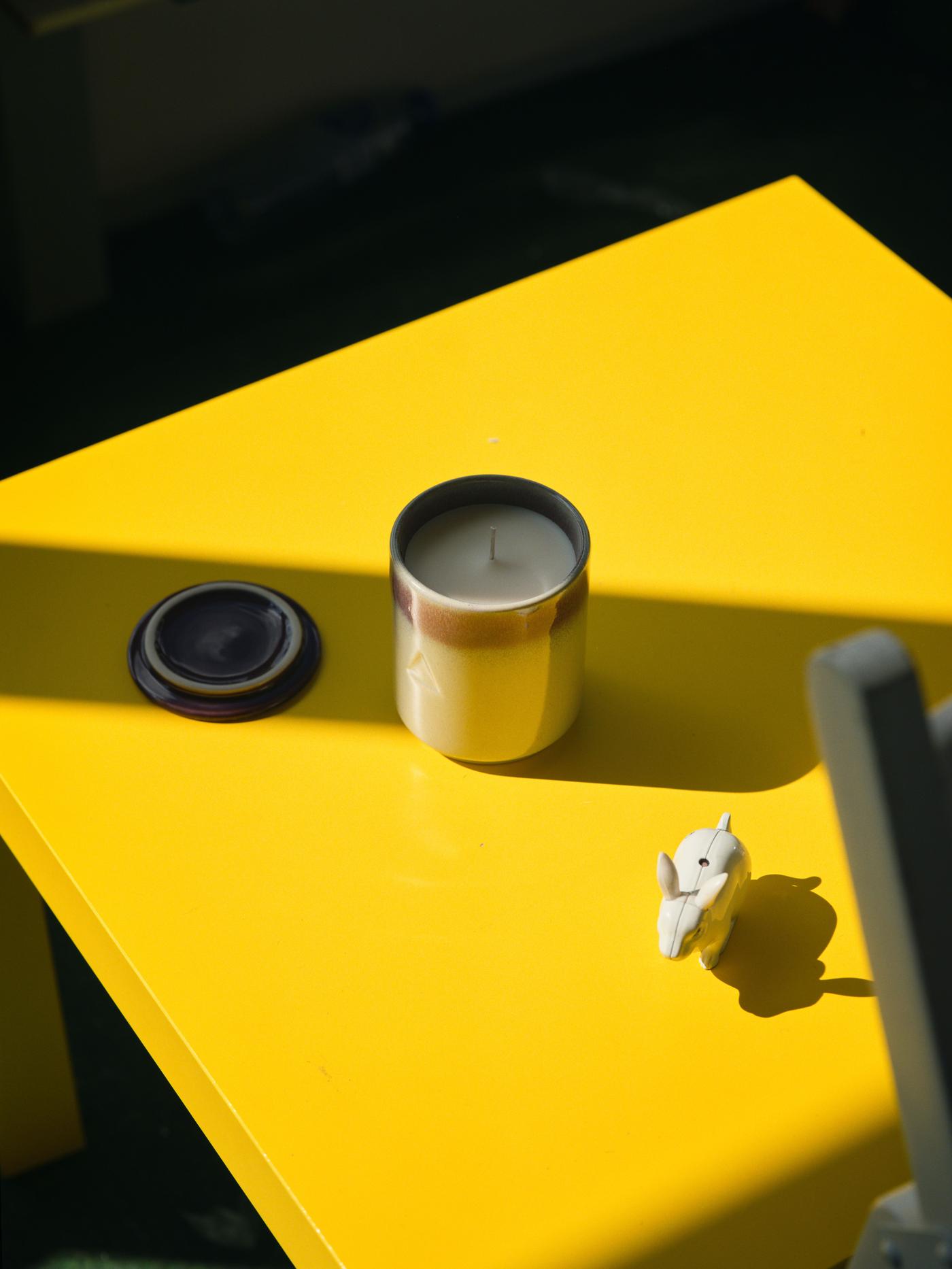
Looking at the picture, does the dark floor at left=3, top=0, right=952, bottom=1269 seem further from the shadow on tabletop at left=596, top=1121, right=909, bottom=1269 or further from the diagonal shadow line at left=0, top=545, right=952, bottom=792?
the shadow on tabletop at left=596, top=1121, right=909, bottom=1269

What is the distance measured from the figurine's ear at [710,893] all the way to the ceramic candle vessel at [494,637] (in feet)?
0.49

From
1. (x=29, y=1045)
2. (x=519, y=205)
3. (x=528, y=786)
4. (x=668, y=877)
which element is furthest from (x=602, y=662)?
(x=519, y=205)

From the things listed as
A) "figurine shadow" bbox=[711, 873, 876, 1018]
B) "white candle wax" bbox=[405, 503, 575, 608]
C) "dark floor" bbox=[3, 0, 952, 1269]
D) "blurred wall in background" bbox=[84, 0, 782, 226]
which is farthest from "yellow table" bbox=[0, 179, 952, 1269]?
"blurred wall in background" bbox=[84, 0, 782, 226]

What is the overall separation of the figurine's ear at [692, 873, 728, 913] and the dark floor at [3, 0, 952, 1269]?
5.06ft

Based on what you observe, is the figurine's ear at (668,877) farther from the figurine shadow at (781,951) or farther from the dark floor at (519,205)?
the dark floor at (519,205)

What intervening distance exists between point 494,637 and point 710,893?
173mm

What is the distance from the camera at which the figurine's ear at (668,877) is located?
78 cm

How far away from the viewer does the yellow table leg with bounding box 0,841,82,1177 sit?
116 centimetres

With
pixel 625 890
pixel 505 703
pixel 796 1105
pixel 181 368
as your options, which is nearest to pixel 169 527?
pixel 505 703

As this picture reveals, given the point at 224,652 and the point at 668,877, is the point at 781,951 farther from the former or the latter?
the point at 224,652

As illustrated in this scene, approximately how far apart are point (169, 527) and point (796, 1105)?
548 millimetres

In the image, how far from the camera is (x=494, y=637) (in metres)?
0.82

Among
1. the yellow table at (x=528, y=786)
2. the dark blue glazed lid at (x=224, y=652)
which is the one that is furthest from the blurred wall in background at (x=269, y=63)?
the dark blue glazed lid at (x=224, y=652)

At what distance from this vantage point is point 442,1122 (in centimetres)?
Result: 75
